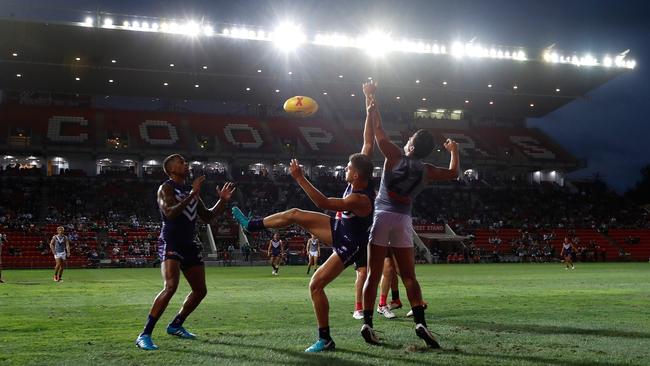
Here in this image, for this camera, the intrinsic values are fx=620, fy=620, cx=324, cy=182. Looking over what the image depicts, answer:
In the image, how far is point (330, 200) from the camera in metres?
7.15

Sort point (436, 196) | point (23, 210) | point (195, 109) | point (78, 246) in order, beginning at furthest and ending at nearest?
point (195, 109)
point (436, 196)
point (23, 210)
point (78, 246)

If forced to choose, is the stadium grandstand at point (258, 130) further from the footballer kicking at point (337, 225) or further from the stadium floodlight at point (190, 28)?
the footballer kicking at point (337, 225)

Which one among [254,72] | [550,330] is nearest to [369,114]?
[550,330]

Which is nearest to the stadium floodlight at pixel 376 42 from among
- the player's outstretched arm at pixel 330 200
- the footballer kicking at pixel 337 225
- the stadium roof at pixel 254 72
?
the stadium roof at pixel 254 72

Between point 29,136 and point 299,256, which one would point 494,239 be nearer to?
point 299,256

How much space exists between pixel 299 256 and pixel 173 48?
1833 cm

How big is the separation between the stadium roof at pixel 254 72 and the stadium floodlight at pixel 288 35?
148 cm

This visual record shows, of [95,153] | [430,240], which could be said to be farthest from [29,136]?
[430,240]

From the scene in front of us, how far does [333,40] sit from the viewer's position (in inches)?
1805

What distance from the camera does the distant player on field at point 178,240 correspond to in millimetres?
7777

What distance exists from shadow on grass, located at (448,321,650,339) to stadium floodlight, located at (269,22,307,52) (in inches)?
1462

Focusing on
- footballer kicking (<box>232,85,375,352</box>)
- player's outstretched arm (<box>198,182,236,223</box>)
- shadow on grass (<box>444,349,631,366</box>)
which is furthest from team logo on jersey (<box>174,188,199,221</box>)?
shadow on grass (<box>444,349,631,366</box>)

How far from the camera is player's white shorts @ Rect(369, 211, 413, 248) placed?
7.91 metres

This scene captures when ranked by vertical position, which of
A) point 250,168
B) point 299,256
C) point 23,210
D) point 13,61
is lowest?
point 299,256
